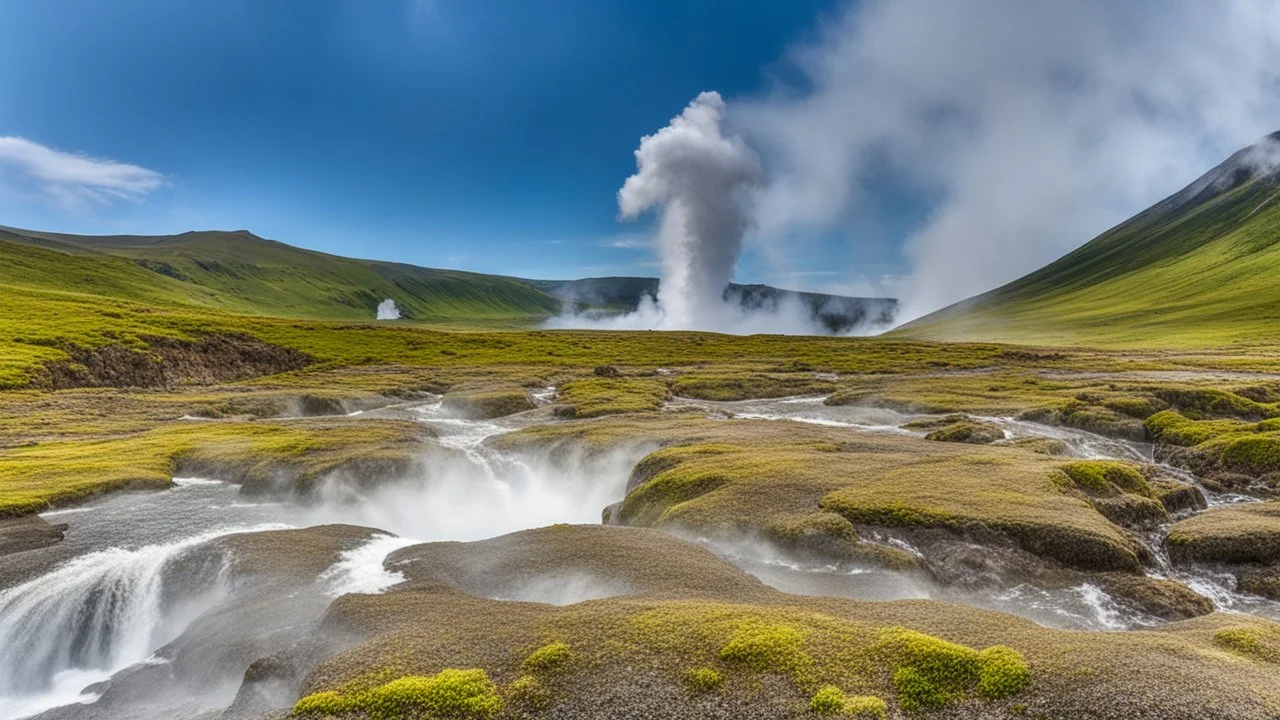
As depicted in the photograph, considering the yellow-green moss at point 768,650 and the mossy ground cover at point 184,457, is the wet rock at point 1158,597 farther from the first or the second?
the mossy ground cover at point 184,457

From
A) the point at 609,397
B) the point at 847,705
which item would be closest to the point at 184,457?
the point at 609,397

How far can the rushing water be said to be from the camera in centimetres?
2169

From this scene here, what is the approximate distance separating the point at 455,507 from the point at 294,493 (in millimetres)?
9838

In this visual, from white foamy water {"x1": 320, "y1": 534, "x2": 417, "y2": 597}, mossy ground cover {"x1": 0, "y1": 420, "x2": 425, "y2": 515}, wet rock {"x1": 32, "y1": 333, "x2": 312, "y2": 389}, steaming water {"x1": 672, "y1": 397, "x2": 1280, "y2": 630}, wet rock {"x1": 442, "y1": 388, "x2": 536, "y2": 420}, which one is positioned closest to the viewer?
steaming water {"x1": 672, "y1": 397, "x2": 1280, "y2": 630}

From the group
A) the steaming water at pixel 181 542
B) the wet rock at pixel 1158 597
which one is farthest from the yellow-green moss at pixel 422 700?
the wet rock at pixel 1158 597

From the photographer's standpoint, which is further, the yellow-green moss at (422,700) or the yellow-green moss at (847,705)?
the yellow-green moss at (422,700)

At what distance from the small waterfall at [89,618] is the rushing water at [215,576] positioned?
4 centimetres

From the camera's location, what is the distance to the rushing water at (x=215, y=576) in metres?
21.7

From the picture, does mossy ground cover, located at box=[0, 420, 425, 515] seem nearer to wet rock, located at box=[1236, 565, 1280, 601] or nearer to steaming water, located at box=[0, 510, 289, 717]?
steaming water, located at box=[0, 510, 289, 717]

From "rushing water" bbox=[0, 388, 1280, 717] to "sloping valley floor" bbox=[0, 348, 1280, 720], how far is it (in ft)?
0.42

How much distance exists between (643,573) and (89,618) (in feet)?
69.4

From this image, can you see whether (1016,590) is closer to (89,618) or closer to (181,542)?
(89,618)

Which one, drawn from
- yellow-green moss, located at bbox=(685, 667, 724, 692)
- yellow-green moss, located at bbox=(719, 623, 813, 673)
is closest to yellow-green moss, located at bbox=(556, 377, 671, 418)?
yellow-green moss, located at bbox=(719, 623, 813, 673)

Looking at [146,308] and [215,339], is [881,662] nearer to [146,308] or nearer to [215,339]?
[215,339]
